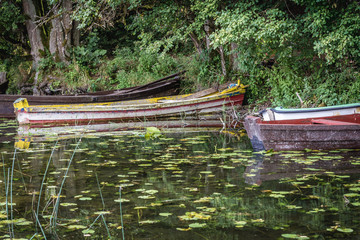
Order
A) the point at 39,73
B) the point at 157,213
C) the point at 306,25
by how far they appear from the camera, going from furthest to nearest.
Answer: the point at 39,73 < the point at 306,25 < the point at 157,213

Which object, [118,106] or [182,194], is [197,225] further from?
[118,106]

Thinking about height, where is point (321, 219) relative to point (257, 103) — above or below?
below

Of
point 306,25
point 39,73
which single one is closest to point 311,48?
point 306,25

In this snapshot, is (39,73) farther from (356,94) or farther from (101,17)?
(356,94)

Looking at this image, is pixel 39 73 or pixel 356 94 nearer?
pixel 356 94

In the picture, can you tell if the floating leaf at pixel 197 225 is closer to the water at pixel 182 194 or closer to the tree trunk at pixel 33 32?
the water at pixel 182 194

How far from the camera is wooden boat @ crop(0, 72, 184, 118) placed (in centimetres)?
1395

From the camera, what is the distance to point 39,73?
18.4 m

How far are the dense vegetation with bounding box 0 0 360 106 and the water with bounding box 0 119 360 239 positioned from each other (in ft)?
13.8

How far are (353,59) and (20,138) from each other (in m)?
8.60

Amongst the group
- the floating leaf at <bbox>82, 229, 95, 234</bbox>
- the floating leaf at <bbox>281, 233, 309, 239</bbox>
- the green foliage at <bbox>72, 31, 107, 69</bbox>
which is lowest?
the floating leaf at <bbox>281, 233, 309, 239</bbox>

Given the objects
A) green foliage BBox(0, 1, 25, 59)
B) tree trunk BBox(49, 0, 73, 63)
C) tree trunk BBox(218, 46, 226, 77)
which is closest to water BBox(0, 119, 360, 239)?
tree trunk BBox(218, 46, 226, 77)

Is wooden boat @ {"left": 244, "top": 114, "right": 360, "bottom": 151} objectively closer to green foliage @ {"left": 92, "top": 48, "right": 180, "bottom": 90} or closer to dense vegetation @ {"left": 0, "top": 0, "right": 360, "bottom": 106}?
dense vegetation @ {"left": 0, "top": 0, "right": 360, "bottom": 106}

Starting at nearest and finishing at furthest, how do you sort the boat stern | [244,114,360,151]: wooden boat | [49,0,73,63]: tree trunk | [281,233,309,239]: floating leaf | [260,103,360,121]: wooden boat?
1. [281,233,309,239]: floating leaf
2. [244,114,360,151]: wooden boat
3. the boat stern
4. [260,103,360,121]: wooden boat
5. [49,0,73,63]: tree trunk
